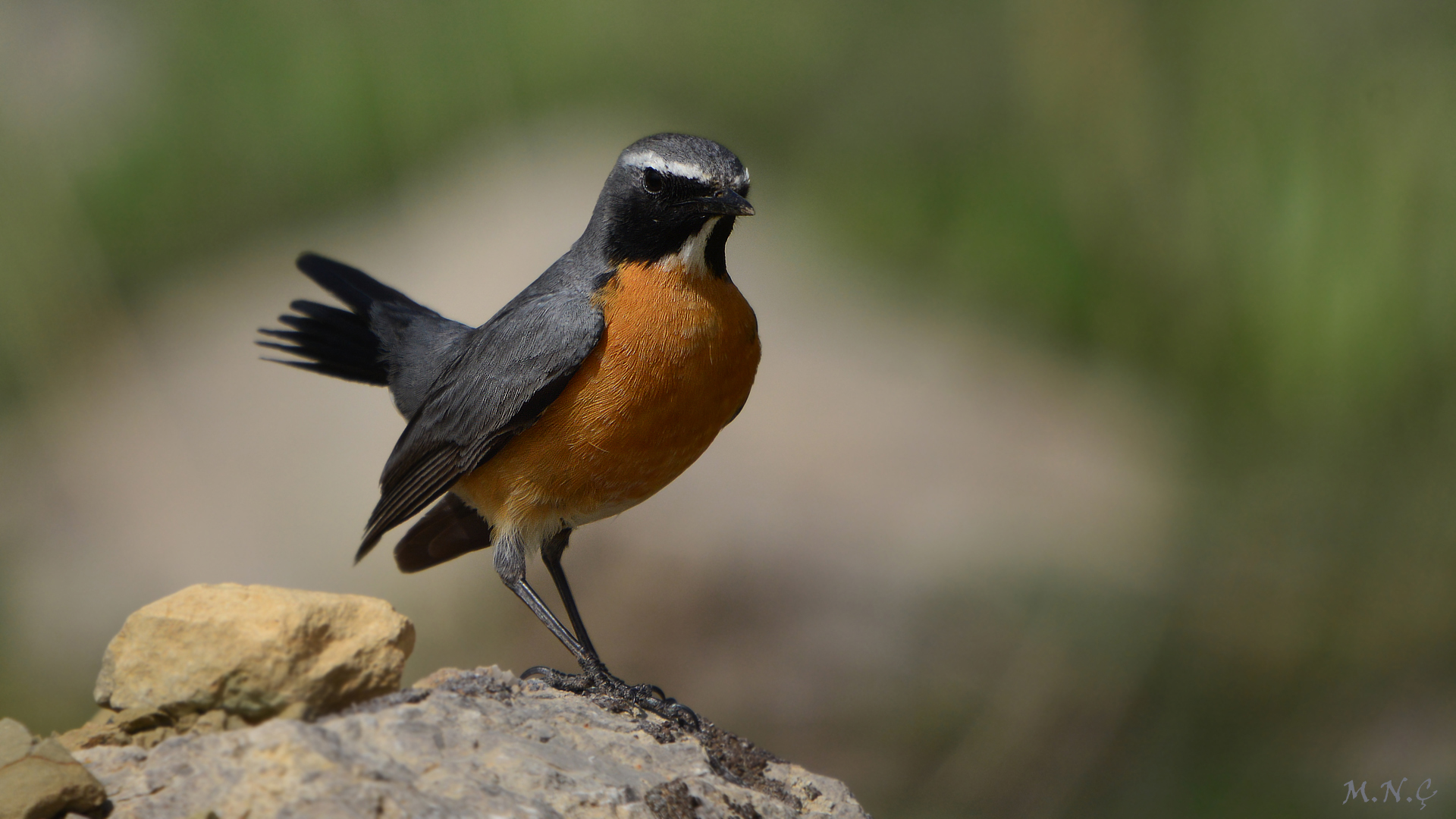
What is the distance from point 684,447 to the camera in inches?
162

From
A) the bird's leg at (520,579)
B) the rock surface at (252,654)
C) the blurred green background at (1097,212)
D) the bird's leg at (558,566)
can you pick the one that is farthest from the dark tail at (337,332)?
the blurred green background at (1097,212)

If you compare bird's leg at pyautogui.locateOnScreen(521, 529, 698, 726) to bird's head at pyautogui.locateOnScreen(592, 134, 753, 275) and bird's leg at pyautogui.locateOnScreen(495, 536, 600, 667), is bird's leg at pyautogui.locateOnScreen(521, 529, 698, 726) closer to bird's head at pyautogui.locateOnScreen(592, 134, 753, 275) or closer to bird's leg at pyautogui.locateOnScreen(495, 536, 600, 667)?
bird's leg at pyautogui.locateOnScreen(495, 536, 600, 667)

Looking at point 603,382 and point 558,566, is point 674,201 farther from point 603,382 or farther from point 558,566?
point 558,566

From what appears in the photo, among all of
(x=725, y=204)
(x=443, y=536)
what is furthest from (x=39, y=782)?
(x=725, y=204)

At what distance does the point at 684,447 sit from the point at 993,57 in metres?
5.13

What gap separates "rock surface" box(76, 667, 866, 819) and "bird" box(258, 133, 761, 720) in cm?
57

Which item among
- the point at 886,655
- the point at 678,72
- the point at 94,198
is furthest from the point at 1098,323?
the point at 94,198

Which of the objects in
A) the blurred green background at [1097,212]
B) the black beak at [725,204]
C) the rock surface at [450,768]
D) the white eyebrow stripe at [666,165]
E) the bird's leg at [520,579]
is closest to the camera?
the rock surface at [450,768]

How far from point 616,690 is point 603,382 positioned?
1101 mm

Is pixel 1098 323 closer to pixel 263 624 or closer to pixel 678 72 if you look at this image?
pixel 678 72

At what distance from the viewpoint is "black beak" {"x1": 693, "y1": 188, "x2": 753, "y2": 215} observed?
391 cm

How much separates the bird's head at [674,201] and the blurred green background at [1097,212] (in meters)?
3.41

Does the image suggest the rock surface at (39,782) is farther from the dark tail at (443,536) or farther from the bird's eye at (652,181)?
the bird's eye at (652,181)

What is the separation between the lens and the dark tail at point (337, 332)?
534cm
